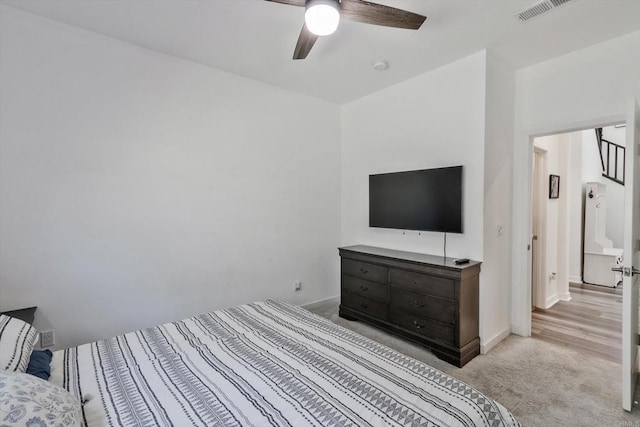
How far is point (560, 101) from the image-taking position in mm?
2861

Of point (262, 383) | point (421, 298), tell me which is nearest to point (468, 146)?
point (421, 298)

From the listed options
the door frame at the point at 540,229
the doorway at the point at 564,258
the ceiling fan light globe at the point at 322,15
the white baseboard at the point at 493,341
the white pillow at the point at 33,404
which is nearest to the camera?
the white pillow at the point at 33,404

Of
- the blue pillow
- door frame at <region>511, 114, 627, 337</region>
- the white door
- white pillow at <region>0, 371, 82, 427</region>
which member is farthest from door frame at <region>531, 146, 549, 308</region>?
the blue pillow

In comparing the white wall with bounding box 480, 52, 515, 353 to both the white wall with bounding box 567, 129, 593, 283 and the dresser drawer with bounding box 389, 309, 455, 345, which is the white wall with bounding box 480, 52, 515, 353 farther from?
the white wall with bounding box 567, 129, 593, 283

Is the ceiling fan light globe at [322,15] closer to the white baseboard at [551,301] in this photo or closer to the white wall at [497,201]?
the white wall at [497,201]

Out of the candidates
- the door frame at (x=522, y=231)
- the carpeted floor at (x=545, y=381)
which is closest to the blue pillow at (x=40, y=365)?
the carpeted floor at (x=545, y=381)

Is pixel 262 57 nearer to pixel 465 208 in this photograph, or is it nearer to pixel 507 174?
pixel 465 208

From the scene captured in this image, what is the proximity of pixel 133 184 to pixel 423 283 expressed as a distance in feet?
8.95

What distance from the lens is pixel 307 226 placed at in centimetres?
385

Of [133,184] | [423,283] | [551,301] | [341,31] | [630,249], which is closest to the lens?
[630,249]

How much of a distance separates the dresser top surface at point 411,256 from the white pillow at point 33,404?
8.16ft

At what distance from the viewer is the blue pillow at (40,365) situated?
1.28m

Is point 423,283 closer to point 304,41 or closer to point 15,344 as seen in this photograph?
point 304,41

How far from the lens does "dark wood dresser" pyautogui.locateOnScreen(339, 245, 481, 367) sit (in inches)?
101
